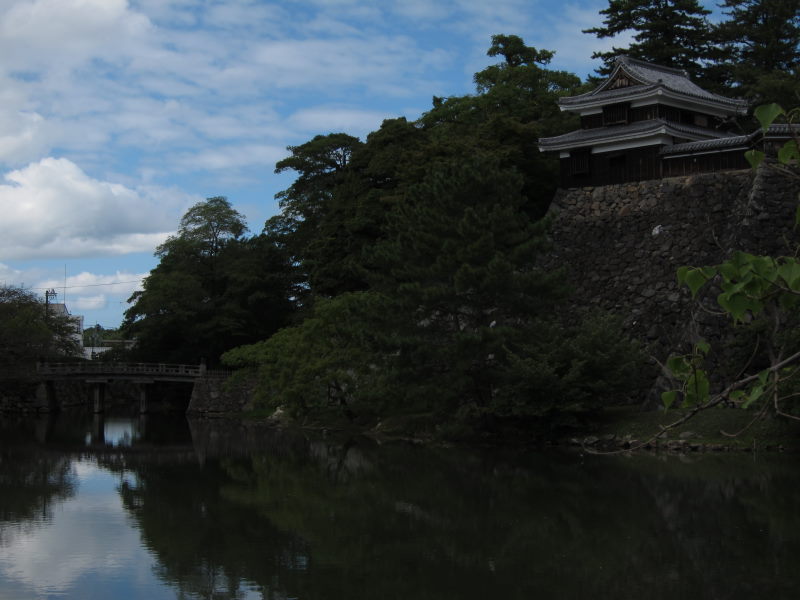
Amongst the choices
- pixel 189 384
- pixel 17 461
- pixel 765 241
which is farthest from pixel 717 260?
pixel 189 384

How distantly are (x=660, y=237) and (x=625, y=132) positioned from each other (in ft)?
13.3

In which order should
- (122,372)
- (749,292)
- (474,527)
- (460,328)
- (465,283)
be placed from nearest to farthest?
(749,292) < (474,527) < (465,283) < (460,328) < (122,372)

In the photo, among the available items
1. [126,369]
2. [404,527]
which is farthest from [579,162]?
[126,369]

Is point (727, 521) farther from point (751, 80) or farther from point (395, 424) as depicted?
point (751, 80)

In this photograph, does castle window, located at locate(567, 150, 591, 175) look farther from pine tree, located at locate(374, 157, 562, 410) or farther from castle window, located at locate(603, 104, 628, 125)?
pine tree, located at locate(374, 157, 562, 410)

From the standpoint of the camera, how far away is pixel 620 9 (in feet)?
127

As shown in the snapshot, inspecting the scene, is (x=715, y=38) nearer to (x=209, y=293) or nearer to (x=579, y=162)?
(x=579, y=162)

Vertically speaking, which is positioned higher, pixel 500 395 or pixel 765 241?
pixel 765 241

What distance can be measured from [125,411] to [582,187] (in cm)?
2936

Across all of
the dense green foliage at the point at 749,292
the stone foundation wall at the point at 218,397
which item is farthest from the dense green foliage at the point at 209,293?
the dense green foliage at the point at 749,292

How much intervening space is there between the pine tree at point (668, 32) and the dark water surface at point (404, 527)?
21.5m

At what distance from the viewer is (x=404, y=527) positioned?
580 inches

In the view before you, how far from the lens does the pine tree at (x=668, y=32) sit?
1480 inches

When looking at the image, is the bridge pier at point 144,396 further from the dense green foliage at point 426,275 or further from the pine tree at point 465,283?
the pine tree at point 465,283
